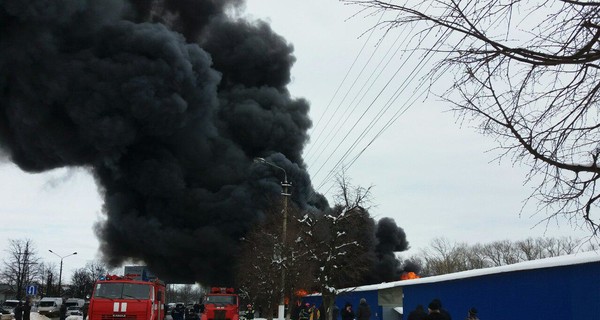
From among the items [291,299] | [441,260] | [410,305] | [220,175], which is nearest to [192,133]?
[220,175]

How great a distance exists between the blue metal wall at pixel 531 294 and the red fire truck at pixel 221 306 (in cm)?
1037

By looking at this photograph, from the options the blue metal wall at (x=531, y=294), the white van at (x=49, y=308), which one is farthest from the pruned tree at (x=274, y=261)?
the white van at (x=49, y=308)

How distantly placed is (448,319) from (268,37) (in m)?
42.8

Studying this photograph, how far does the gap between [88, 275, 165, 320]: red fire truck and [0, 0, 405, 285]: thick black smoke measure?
72.0 feet

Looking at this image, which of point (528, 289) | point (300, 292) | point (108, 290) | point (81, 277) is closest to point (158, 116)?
point (300, 292)

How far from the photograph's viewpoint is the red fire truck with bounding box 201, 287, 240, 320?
2469 cm

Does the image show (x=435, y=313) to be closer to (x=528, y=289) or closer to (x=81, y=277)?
(x=528, y=289)

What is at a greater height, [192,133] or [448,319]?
[192,133]

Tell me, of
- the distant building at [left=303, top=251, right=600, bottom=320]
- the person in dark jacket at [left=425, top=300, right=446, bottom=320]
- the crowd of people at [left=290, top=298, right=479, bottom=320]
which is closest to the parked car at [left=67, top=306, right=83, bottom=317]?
the crowd of people at [left=290, top=298, right=479, bottom=320]

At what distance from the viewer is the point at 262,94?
1823 inches

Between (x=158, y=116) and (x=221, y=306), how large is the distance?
1648 centimetres

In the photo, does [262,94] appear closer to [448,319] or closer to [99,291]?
[99,291]

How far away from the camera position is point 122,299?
1575 cm

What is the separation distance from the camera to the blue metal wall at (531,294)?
10961 mm
